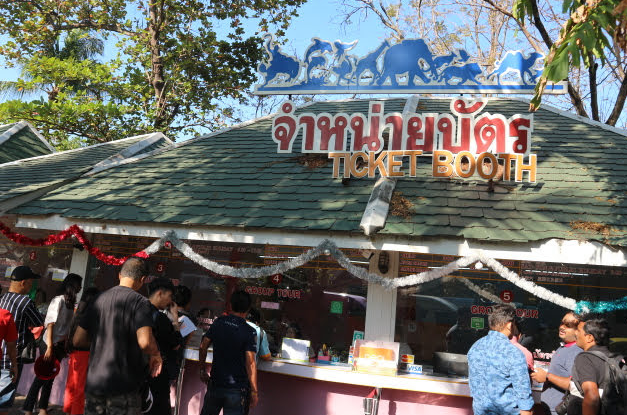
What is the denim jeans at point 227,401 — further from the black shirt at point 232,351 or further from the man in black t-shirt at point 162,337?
the man in black t-shirt at point 162,337

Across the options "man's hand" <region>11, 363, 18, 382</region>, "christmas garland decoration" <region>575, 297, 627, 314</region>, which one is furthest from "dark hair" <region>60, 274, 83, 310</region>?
"christmas garland decoration" <region>575, 297, 627, 314</region>

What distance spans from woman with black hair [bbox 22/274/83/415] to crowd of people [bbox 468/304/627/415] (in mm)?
4758

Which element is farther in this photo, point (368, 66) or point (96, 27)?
point (96, 27)

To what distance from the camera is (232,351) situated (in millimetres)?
5293

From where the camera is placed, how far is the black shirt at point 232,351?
208 inches

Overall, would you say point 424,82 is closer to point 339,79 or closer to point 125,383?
point 339,79

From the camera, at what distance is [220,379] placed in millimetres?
5297

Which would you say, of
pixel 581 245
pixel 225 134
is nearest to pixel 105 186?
pixel 225 134

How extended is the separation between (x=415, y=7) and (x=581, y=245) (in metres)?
15.0

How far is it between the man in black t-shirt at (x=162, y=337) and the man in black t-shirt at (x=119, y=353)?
349mm

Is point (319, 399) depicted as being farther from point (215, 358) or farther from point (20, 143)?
point (20, 143)

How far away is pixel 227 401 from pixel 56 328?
2.88 metres

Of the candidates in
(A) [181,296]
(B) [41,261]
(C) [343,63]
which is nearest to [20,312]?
(A) [181,296]

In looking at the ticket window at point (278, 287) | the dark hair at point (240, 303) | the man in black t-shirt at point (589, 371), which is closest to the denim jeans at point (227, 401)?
the dark hair at point (240, 303)
